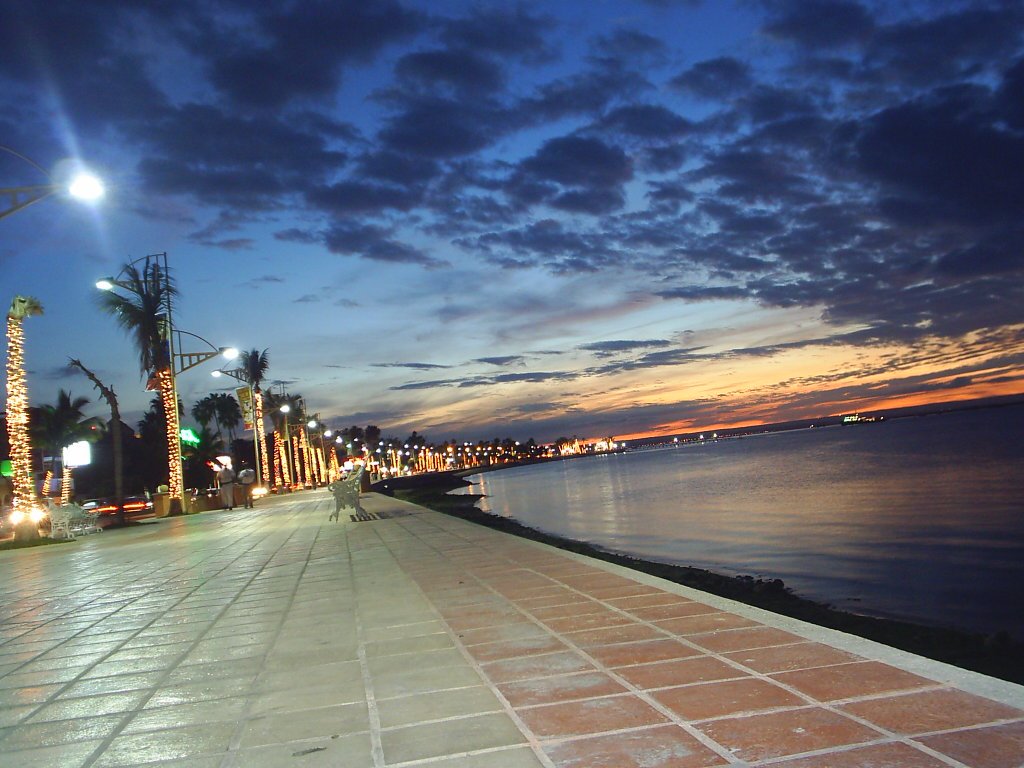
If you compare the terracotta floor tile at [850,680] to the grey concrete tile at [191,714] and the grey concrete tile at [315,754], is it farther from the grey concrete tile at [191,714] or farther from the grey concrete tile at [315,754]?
the grey concrete tile at [191,714]

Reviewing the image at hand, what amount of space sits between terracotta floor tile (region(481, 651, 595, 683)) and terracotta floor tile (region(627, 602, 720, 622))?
105cm

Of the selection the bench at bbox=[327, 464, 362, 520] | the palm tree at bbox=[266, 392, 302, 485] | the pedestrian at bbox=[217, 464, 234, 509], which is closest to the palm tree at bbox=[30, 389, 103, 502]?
the palm tree at bbox=[266, 392, 302, 485]

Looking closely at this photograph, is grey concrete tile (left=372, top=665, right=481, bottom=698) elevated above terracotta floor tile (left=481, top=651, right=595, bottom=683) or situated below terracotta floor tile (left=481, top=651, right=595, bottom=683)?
above

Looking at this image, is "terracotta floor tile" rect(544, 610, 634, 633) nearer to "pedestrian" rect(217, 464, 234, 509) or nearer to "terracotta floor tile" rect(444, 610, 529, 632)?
"terracotta floor tile" rect(444, 610, 529, 632)

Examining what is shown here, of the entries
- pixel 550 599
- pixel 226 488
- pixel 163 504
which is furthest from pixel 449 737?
pixel 226 488

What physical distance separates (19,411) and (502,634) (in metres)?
19.9

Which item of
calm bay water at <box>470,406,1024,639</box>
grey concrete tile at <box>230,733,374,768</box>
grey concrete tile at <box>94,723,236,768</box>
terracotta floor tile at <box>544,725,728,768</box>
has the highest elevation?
grey concrete tile at <box>94,723,236,768</box>

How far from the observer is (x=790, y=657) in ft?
14.7

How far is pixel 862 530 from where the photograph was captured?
26.5 metres

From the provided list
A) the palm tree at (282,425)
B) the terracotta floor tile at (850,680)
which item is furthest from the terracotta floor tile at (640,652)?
the palm tree at (282,425)

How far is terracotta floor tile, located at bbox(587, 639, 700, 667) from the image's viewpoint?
183 inches

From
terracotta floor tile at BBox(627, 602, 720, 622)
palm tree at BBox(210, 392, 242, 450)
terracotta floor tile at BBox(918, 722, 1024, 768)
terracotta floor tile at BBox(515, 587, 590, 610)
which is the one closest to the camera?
terracotta floor tile at BBox(918, 722, 1024, 768)

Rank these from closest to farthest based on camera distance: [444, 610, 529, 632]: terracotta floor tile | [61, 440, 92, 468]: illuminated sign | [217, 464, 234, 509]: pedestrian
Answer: [444, 610, 529, 632]: terracotta floor tile → [217, 464, 234, 509]: pedestrian → [61, 440, 92, 468]: illuminated sign

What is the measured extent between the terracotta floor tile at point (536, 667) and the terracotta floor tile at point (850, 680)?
→ 3.61 feet
